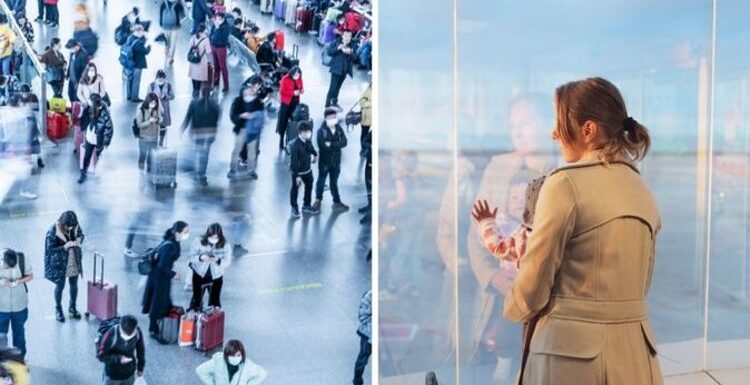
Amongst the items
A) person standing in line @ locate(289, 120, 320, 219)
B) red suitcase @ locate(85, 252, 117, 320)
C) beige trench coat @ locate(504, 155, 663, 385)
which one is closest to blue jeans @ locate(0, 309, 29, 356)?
red suitcase @ locate(85, 252, 117, 320)

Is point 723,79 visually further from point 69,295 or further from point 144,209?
point 69,295

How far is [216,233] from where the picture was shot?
4160 mm

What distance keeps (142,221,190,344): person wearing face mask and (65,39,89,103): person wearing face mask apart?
2.21 ft

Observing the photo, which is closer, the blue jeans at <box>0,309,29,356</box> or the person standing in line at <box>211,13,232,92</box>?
the blue jeans at <box>0,309,29,356</box>

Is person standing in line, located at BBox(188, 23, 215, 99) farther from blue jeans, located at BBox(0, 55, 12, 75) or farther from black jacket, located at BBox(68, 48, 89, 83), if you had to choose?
blue jeans, located at BBox(0, 55, 12, 75)

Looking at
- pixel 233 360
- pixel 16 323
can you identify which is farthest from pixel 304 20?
pixel 16 323

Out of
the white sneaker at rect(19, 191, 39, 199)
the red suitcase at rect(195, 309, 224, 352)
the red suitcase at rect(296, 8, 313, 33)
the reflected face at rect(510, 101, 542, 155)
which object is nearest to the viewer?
the white sneaker at rect(19, 191, 39, 199)

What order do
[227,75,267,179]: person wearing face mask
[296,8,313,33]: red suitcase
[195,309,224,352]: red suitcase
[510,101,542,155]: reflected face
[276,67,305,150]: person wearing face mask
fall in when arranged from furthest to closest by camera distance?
[510,101,542,155]: reflected face
[296,8,313,33]: red suitcase
[276,67,305,150]: person wearing face mask
[227,75,267,179]: person wearing face mask
[195,309,224,352]: red suitcase

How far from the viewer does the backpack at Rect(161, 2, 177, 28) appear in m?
4.18

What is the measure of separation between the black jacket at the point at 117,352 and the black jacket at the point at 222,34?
126cm

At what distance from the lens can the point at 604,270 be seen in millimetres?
2279

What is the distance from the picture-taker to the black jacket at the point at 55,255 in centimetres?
386

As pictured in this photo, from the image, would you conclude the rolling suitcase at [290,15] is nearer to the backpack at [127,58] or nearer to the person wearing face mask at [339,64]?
the person wearing face mask at [339,64]

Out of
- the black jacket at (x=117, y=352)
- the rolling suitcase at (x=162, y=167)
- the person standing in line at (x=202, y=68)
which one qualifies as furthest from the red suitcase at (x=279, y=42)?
the black jacket at (x=117, y=352)
